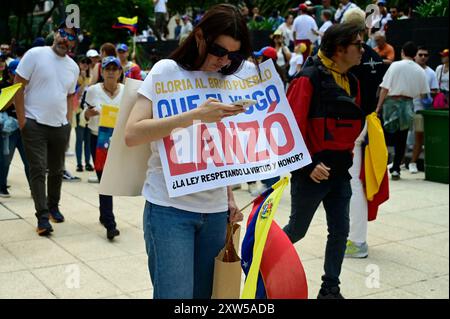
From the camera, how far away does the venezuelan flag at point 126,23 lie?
94.9 inches

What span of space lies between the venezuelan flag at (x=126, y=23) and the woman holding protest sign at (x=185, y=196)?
0.18 metres

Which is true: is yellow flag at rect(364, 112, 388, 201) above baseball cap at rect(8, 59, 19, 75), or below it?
below

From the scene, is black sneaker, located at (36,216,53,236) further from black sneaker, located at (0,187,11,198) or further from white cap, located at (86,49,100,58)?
white cap, located at (86,49,100,58)

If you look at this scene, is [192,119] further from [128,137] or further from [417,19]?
[417,19]

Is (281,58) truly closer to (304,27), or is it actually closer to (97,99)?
(304,27)

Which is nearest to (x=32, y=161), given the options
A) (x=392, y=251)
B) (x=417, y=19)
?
(x=392, y=251)

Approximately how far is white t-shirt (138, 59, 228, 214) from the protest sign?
0.11 feet

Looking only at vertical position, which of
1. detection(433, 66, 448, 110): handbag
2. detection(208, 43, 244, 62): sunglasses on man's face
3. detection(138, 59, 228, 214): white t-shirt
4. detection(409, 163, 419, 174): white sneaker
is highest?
detection(208, 43, 244, 62): sunglasses on man's face

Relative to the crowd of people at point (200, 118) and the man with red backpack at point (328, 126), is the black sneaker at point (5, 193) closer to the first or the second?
the crowd of people at point (200, 118)

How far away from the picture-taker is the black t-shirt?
143 inches

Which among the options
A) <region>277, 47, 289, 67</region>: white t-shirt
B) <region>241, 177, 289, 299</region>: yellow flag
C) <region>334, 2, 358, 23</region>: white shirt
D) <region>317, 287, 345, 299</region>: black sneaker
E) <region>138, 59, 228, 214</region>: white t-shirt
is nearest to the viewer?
<region>241, 177, 289, 299</region>: yellow flag

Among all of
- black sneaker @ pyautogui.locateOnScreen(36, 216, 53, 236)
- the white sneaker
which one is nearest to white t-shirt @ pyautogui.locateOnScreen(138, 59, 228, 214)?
black sneaker @ pyautogui.locateOnScreen(36, 216, 53, 236)

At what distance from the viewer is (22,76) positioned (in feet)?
8.70
